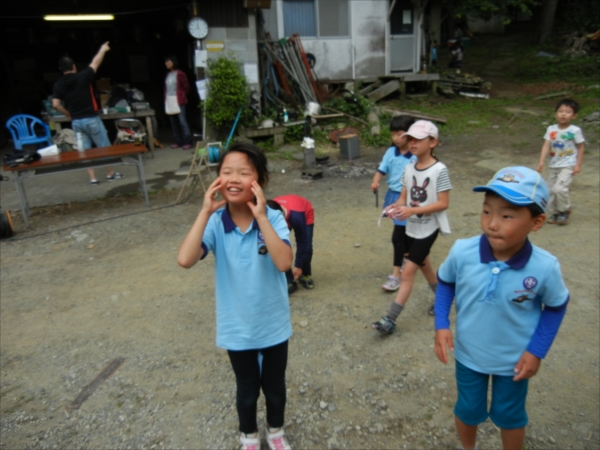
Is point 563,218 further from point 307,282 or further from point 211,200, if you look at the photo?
point 211,200

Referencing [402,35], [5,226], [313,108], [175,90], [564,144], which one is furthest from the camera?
[402,35]

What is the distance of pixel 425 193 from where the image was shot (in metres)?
3.36

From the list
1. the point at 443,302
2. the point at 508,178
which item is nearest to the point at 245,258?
the point at 443,302

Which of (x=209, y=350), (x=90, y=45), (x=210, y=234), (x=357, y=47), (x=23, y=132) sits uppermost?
(x=90, y=45)

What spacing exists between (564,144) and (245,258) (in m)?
4.90

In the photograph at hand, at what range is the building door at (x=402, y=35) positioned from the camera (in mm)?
15016

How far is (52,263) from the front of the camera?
5.30 meters

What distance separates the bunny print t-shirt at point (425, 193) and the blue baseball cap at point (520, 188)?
143 cm

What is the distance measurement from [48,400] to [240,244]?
77.2 inches

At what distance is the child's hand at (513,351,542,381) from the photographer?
1.94 m

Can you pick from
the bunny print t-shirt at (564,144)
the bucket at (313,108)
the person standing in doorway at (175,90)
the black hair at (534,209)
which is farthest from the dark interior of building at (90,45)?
the black hair at (534,209)

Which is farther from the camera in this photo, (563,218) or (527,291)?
(563,218)

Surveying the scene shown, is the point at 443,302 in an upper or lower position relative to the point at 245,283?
lower

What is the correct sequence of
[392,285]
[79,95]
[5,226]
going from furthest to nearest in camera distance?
1. [79,95]
2. [5,226]
3. [392,285]
